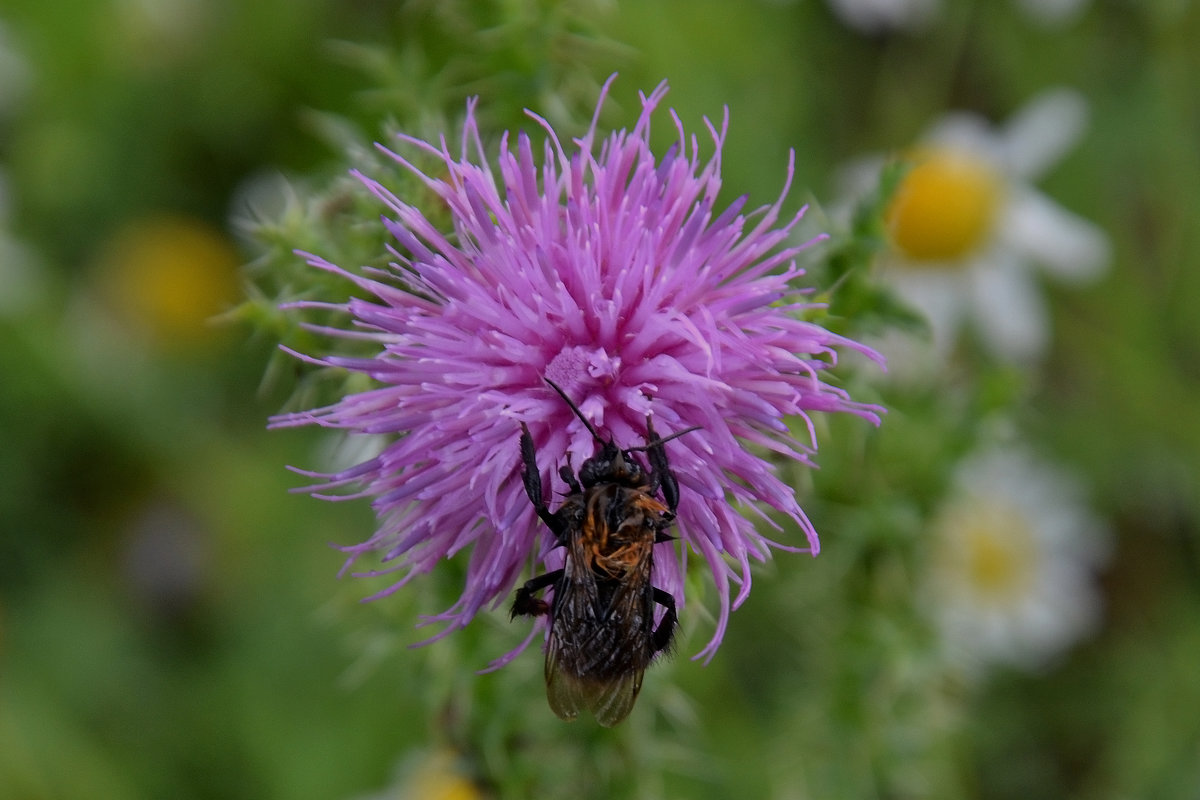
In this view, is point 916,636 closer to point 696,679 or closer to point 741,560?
point 696,679

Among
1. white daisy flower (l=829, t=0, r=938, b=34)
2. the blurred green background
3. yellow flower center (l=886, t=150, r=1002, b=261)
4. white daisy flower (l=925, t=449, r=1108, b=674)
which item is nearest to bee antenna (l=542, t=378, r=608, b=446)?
the blurred green background

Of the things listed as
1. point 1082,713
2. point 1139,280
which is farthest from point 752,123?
point 1082,713

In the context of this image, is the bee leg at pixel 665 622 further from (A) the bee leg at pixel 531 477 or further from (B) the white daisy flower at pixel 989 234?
(B) the white daisy flower at pixel 989 234

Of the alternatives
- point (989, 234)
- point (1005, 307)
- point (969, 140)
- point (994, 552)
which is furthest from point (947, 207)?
point (994, 552)

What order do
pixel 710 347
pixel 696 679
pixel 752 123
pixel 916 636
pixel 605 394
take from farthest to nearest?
1. pixel 752 123
2. pixel 696 679
3. pixel 916 636
4. pixel 605 394
5. pixel 710 347

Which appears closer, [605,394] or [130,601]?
[605,394]

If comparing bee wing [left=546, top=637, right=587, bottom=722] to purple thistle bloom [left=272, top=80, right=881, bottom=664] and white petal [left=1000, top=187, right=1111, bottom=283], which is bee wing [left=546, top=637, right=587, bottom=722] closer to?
purple thistle bloom [left=272, top=80, right=881, bottom=664]
